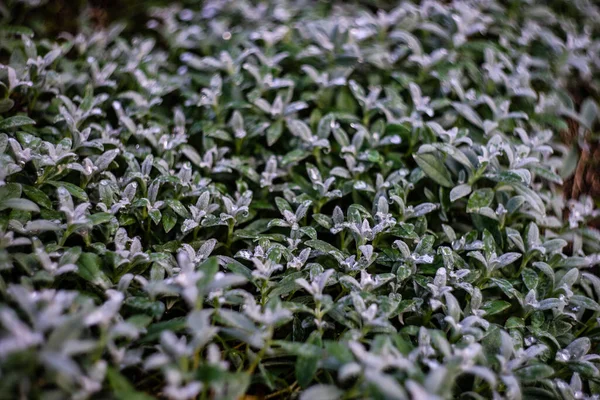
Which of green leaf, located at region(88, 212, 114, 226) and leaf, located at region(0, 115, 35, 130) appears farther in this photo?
leaf, located at region(0, 115, 35, 130)

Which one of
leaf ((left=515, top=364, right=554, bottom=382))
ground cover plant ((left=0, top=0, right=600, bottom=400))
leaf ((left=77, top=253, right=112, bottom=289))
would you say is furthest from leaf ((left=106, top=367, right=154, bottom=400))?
leaf ((left=515, top=364, right=554, bottom=382))

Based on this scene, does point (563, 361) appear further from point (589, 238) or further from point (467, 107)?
point (467, 107)

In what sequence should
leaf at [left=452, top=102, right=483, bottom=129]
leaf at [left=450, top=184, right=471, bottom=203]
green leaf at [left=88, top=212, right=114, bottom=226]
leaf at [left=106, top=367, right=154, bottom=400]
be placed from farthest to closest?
leaf at [left=452, top=102, right=483, bottom=129]
leaf at [left=450, top=184, right=471, bottom=203]
green leaf at [left=88, top=212, right=114, bottom=226]
leaf at [left=106, top=367, right=154, bottom=400]

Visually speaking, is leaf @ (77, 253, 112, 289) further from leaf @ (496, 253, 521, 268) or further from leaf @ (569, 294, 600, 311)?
leaf @ (569, 294, 600, 311)

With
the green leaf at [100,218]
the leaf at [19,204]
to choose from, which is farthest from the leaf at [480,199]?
the leaf at [19,204]

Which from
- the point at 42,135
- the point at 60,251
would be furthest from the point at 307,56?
the point at 60,251

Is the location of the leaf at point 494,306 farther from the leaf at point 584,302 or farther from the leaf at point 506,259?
the leaf at point 584,302

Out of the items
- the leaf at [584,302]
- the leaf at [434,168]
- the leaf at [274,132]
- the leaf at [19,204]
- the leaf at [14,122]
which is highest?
the leaf at [14,122]
